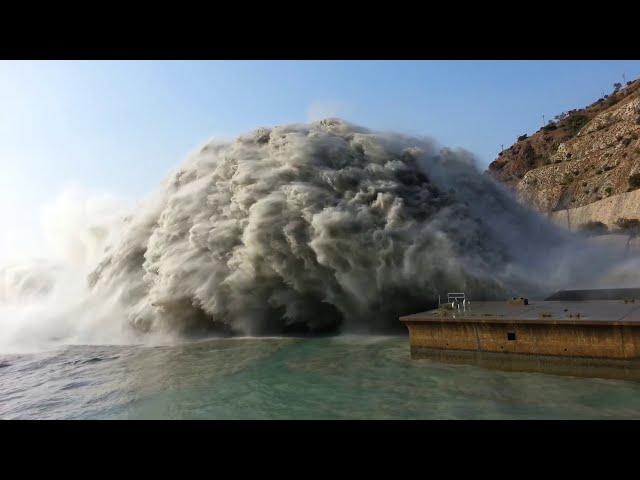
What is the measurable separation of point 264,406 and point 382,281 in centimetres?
823

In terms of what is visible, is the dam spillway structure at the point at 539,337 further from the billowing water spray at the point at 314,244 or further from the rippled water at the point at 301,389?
the billowing water spray at the point at 314,244

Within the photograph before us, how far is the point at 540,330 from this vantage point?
8.93 m

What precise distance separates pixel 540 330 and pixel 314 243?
8.07 metres

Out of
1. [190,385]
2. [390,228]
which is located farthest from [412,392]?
[390,228]

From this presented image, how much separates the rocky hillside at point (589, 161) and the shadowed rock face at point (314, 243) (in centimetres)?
3554

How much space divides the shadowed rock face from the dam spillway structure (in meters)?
3.87

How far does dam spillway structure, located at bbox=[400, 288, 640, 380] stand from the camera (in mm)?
8094

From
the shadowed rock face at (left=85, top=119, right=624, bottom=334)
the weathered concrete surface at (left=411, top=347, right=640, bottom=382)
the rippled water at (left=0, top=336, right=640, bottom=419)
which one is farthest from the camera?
the shadowed rock face at (left=85, top=119, right=624, bottom=334)

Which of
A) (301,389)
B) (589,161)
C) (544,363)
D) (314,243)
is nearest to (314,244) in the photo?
(314,243)

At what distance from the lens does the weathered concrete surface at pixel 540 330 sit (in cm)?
814

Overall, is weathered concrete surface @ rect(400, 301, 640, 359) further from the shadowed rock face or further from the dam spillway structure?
the shadowed rock face

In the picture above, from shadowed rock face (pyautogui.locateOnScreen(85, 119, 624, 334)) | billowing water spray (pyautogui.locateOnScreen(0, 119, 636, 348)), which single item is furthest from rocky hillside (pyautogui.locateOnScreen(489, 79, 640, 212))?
shadowed rock face (pyautogui.locateOnScreen(85, 119, 624, 334))
